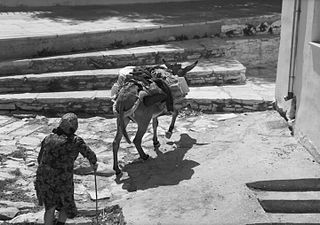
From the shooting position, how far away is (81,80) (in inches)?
396

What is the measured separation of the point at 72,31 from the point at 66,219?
6.86 meters

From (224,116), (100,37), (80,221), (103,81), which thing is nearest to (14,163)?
(80,221)

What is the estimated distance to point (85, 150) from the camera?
5340 mm

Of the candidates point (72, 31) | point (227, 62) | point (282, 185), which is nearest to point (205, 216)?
point (282, 185)

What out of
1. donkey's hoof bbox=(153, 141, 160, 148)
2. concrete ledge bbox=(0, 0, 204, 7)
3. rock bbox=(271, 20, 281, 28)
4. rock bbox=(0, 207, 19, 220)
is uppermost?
concrete ledge bbox=(0, 0, 204, 7)

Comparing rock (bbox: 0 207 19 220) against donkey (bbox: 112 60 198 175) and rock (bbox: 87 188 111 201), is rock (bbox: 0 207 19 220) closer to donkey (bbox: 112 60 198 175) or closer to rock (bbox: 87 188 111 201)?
rock (bbox: 87 188 111 201)

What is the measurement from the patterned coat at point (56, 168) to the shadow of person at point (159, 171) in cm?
133

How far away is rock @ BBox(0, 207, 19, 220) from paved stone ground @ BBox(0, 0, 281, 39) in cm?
588

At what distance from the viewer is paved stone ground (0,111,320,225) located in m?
5.67

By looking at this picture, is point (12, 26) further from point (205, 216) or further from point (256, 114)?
point (205, 216)

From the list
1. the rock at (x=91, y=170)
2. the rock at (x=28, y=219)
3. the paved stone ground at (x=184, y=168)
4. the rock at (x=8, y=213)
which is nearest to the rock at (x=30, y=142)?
the paved stone ground at (x=184, y=168)

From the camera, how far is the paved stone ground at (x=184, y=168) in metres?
5.67

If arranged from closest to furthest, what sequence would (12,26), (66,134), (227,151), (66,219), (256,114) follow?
(66,134)
(66,219)
(227,151)
(256,114)
(12,26)

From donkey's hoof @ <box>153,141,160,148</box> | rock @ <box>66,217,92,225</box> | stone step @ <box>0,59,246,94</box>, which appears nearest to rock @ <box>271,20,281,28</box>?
stone step @ <box>0,59,246,94</box>
